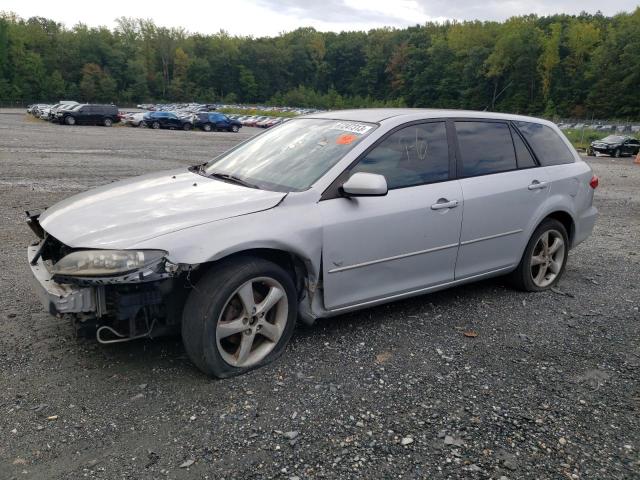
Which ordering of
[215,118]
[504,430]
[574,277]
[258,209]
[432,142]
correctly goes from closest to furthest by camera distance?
[504,430]
[258,209]
[432,142]
[574,277]
[215,118]

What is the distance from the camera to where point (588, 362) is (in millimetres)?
3785

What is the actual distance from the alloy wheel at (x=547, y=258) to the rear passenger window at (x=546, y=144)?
693 mm

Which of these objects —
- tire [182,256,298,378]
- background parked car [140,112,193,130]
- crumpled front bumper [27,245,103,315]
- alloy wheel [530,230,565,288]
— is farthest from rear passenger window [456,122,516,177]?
background parked car [140,112,193,130]

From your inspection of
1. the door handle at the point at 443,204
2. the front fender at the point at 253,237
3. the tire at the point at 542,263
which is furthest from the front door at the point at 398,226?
the tire at the point at 542,263

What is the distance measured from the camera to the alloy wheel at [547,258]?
5082 millimetres

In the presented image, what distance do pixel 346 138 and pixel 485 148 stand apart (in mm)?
1373

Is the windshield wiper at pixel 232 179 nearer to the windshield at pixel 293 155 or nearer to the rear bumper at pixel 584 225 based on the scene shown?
the windshield at pixel 293 155

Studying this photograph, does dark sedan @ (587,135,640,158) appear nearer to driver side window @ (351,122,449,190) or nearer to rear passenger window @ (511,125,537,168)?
rear passenger window @ (511,125,537,168)

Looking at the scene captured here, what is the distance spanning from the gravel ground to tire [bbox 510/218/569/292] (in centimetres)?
31

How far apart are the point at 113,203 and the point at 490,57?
384 ft

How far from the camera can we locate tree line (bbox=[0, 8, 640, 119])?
101 metres

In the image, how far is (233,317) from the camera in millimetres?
3342

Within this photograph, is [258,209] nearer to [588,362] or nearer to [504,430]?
[504,430]

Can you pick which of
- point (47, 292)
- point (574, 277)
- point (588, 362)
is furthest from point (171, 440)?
point (574, 277)
